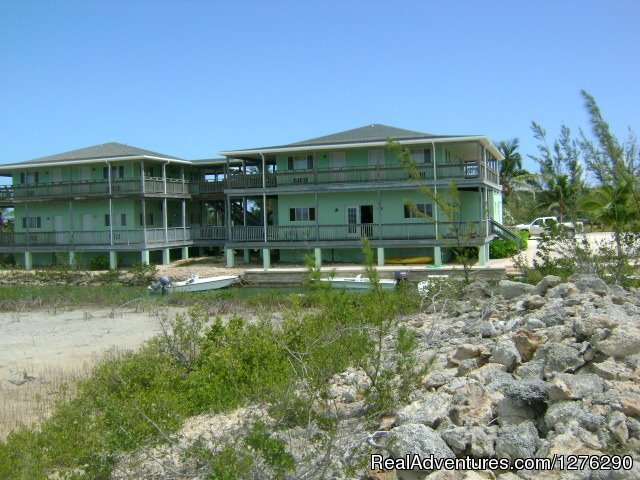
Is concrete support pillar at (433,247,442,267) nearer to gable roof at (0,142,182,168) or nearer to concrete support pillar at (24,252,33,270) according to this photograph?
gable roof at (0,142,182,168)

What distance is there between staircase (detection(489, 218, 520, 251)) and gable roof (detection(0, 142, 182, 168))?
62.7 ft

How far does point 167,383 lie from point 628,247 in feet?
37.0

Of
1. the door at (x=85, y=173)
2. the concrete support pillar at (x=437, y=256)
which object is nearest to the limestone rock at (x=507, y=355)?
the concrete support pillar at (x=437, y=256)

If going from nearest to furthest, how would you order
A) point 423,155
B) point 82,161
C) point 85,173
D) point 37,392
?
1. point 37,392
2. point 423,155
3. point 82,161
4. point 85,173

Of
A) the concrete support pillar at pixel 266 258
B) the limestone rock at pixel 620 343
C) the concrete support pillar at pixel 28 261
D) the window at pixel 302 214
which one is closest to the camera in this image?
the limestone rock at pixel 620 343

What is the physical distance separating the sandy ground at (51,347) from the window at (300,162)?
1482 cm

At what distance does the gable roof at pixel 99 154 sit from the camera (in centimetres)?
3766

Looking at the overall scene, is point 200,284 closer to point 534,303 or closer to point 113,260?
point 113,260

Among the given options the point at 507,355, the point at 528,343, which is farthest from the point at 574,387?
the point at 528,343

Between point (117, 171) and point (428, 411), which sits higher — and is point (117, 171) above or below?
above

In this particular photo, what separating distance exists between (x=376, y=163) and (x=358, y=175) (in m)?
1.14

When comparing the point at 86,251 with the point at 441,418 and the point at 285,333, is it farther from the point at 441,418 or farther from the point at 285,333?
the point at 441,418

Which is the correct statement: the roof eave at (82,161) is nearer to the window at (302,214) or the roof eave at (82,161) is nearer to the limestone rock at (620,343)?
the window at (302,214)

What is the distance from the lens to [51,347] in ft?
50.4
